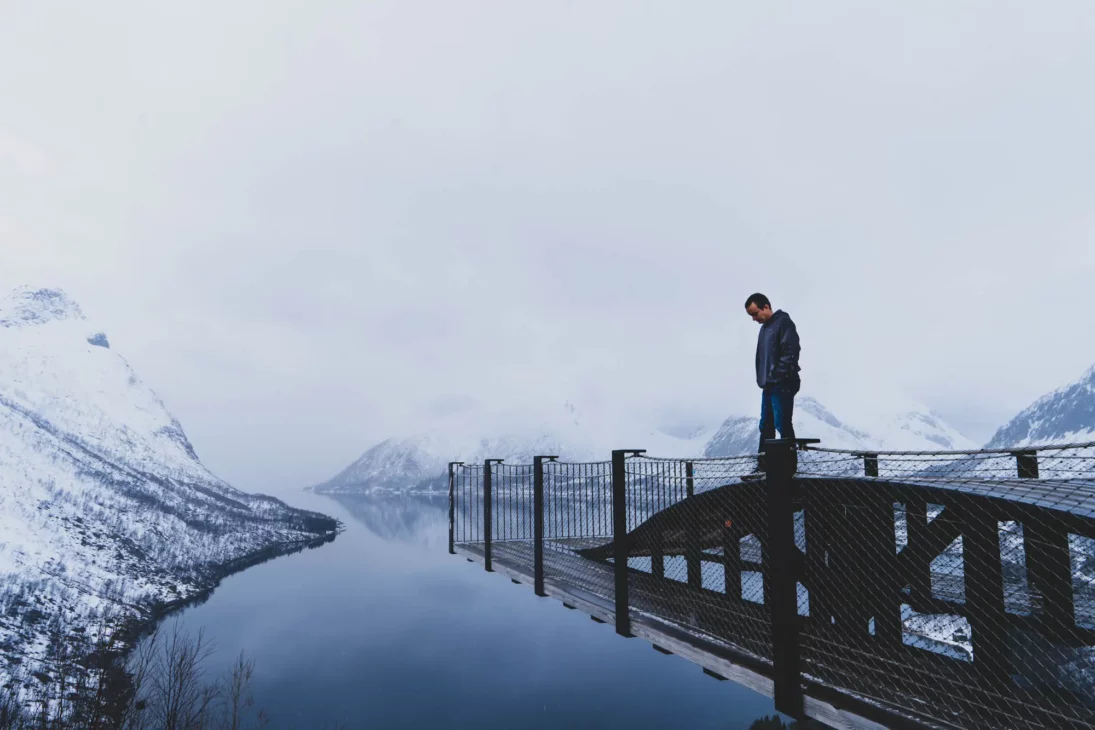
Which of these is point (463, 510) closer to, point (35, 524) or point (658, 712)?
point (658, 712)

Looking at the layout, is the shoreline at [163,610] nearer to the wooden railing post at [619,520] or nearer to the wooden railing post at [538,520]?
the wooden railing post at [538,520]

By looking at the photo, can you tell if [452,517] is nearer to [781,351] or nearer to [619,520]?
[619,520]

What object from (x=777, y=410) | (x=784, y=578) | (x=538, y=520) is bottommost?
(x=538, y=520)

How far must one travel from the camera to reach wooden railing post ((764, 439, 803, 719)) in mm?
4770

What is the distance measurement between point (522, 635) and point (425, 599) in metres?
35.9

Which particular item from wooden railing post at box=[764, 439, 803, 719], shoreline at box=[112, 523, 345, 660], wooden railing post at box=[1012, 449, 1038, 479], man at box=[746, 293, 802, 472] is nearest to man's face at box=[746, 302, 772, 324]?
man at box=[746, 293, 802, 472]

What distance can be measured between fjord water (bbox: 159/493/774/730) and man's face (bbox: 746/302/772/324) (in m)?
71.8

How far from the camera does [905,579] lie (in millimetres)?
5703

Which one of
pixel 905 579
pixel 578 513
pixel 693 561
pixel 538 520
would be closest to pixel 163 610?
pixel 578 513

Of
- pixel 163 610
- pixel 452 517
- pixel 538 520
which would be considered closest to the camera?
pixel 538 520

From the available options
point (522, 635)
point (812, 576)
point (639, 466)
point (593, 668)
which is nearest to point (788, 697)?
point (812, 576)

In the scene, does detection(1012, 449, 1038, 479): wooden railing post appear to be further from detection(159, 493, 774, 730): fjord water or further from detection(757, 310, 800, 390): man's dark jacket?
detection(159, 493, 774, 730): fjord water

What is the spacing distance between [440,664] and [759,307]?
12747cm

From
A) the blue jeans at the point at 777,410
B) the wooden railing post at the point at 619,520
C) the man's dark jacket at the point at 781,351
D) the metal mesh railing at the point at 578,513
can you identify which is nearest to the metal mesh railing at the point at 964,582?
the blue jeans at the point at 777,410
